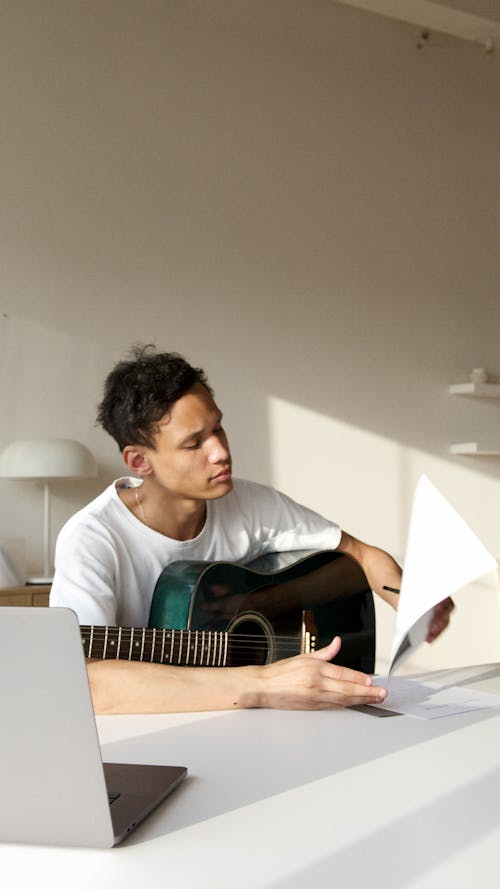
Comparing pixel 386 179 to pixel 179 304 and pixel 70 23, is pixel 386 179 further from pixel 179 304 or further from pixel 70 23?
pixel 70 23

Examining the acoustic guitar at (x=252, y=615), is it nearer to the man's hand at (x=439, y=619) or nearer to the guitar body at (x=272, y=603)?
the guitar body at (x=272, y=603)

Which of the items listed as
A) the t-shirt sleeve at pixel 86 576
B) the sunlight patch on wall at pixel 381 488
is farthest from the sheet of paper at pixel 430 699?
the sunlight patch on wall at pixel 381 488

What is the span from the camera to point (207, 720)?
154 centimetres

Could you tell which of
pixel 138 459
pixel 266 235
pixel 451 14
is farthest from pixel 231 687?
pixel 451 14

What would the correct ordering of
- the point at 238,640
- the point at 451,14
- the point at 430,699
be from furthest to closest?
the point at 451,14
the point at 238,640
the point at 430,699

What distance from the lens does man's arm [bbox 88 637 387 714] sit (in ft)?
5.09

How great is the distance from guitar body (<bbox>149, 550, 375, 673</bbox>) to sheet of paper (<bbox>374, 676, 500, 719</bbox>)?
24 centimetres

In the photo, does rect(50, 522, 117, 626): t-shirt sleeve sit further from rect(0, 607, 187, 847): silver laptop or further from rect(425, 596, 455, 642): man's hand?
rect(0, 607, 187, 847): silver laptop

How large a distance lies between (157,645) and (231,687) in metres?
0.20

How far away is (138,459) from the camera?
2244 mm

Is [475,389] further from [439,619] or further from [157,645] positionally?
[157,645]

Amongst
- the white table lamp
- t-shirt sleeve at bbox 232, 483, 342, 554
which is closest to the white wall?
the white table lamp

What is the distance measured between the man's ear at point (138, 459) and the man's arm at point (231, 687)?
0.65 metres

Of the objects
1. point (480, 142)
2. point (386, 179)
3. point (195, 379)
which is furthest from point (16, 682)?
point (480, 142)
